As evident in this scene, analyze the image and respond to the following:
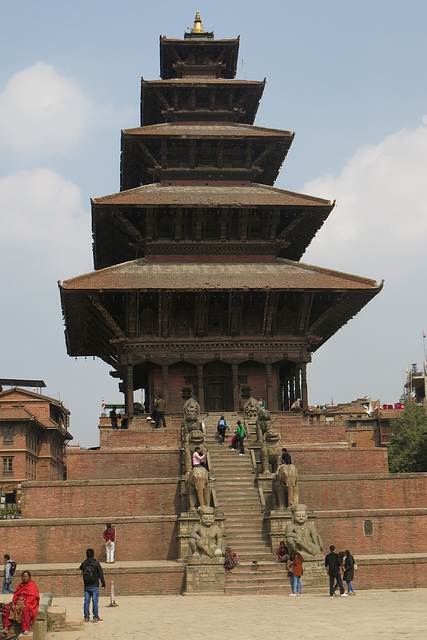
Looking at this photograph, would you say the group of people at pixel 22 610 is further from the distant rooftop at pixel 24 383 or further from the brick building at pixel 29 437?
the distant rooftop at pixel 24 383

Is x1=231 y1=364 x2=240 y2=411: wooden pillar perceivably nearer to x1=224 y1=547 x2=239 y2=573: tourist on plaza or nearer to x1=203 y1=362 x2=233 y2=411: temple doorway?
x1=203 y1=362 x2=233 y2=411: temple doorway

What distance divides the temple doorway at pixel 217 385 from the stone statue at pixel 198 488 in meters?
11.2

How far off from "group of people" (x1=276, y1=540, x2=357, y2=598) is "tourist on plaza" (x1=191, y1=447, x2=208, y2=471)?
15.2 feet

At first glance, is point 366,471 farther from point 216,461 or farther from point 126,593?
point 126,593

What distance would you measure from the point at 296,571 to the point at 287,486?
11.0 ft

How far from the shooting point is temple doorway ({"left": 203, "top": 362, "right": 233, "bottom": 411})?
35500 mm

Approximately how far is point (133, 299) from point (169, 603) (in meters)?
15.0

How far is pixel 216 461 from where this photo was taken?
2839 cm

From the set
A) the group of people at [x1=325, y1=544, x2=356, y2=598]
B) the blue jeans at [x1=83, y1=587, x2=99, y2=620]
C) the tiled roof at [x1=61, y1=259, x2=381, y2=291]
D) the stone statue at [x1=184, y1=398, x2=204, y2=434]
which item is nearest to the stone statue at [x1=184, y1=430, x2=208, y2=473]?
the stone statue at [x1=184, y1=398, x2=204, y2=434]

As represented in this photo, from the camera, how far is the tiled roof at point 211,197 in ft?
116

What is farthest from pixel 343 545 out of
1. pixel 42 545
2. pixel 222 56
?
pixel 222 56

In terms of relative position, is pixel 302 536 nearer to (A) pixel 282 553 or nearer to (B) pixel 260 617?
(A) pixel 282 553

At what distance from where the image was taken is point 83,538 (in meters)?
25.2

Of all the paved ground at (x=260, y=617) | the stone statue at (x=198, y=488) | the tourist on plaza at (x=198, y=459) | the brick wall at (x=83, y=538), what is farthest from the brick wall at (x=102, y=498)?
the paved ground at (x=260, y=617)
